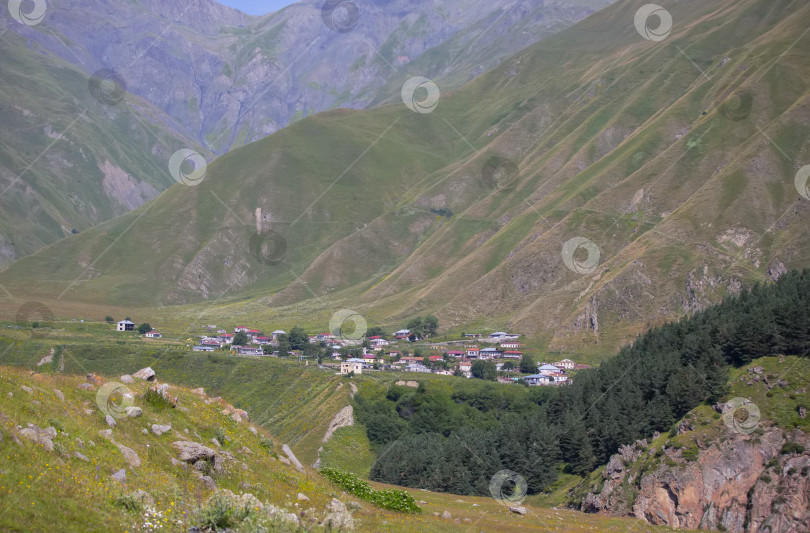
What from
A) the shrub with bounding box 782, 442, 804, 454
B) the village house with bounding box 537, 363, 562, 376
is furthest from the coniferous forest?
the village house with bounding box 537, 363, 562, 376

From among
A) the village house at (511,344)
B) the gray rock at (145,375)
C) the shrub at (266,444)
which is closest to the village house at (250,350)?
the village house at (511,344)

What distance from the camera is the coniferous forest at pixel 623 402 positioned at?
57094 millimetres

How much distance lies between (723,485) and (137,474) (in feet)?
139

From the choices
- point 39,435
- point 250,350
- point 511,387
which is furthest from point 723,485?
point 250,350

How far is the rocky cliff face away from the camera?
4384 centimetres

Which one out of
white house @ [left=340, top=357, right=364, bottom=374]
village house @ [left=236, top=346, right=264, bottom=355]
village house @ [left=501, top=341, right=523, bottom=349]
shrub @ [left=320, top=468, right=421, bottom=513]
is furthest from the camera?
village house @ [left=501, top=341, right=523, bottom=349]

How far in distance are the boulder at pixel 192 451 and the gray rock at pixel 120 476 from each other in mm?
2771

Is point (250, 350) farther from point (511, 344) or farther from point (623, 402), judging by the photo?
point (623, 402)

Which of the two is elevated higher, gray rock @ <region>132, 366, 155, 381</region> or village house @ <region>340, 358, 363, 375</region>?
village house @ <region>340, 358, 363, 375</region>

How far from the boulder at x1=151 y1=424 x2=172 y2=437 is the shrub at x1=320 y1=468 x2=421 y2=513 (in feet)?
27.1

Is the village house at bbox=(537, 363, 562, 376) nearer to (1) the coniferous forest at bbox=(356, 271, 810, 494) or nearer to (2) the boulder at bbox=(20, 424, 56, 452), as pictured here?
(1) the coniferous forest at bbox=(356, 271, 810, 494)

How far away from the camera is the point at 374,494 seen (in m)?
27.4

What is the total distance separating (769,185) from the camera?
493 feet

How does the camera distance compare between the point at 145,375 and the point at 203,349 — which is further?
the point at 203,349
